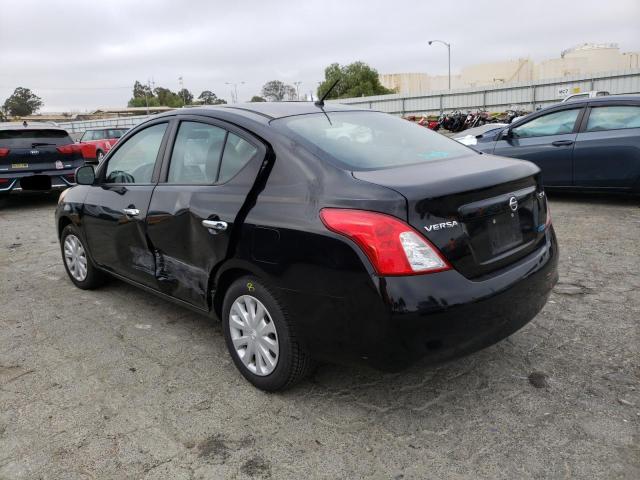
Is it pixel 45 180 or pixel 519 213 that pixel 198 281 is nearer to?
pixel 519 213

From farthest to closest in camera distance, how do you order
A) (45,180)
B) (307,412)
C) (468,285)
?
1. (45,180)
2. (307,412)
3. (468,285)

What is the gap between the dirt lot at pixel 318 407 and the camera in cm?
245

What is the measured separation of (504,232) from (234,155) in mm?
1553

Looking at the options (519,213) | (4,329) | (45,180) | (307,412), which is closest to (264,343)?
(307,412)

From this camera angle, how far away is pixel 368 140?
325 centimetres

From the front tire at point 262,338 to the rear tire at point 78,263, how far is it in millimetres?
2207

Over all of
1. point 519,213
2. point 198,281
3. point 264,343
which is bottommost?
point 264,343

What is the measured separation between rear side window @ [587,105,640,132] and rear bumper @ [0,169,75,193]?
859 centimetres

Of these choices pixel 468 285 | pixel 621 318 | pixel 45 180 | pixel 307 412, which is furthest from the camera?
pixel 45 180

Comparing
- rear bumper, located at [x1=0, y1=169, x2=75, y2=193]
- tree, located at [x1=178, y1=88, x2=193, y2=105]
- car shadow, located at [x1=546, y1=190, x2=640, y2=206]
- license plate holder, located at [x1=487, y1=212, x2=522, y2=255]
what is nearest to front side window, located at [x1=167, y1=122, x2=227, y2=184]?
license plate holder, located at [x1=487, y1=212, x2=522, y2=255]

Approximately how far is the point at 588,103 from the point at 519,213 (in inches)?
224

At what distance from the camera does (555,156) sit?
304 inches

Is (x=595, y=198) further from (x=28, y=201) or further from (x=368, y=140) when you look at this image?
(x=28, y=201)

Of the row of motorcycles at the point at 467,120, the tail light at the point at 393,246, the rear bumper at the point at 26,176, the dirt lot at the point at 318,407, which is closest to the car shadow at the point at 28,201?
the rear bumper at the point at 26,176
